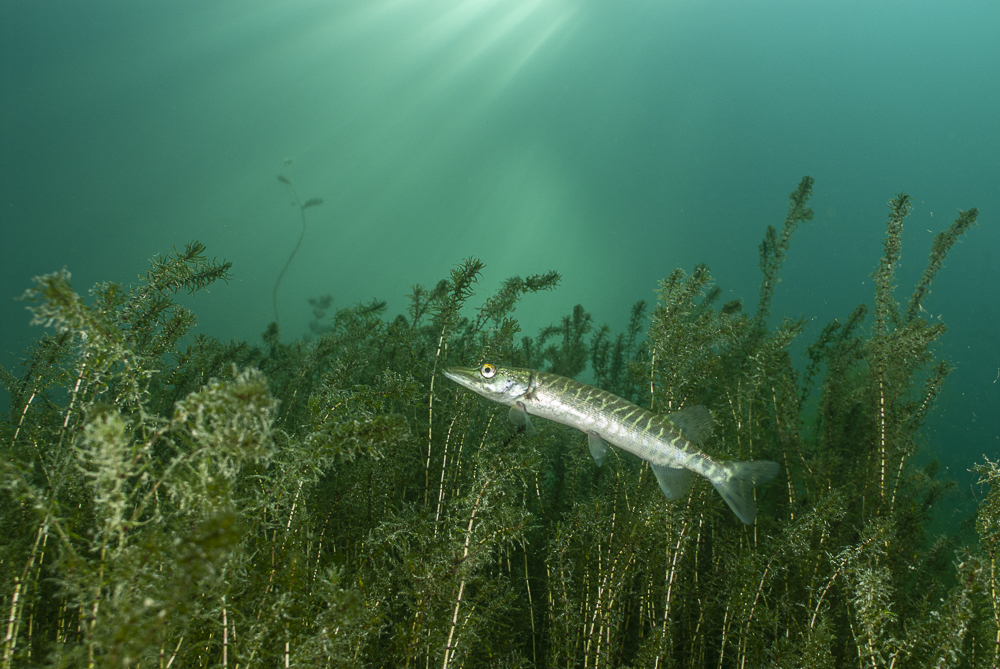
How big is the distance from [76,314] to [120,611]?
3.16 ft

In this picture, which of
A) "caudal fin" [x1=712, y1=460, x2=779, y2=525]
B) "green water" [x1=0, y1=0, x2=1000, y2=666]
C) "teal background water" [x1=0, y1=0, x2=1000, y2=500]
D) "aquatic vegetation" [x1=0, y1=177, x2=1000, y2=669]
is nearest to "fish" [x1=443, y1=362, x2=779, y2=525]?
"caudal fin" [x1=712, y1=460, x2=779, y2=525]

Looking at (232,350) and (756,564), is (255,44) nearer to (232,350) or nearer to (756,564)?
(232,350)

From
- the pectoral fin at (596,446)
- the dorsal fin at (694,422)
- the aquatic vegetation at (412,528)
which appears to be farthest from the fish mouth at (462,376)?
the dorsal fin at (694,422)

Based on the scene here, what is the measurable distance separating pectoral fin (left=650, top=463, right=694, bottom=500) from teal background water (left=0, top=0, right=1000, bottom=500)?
70524mm

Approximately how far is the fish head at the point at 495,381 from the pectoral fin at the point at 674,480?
130 centimetres

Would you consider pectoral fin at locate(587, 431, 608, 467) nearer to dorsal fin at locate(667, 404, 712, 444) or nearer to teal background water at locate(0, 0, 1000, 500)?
dorsal fin at locate(667, 404, 712, 444)

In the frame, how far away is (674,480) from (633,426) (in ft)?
1.75

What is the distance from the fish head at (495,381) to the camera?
3588mm

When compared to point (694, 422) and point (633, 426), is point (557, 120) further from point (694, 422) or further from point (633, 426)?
point (633, 426)

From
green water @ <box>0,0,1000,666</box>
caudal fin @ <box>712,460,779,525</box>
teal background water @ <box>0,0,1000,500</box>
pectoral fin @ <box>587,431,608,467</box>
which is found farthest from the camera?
teal background water @ <box>0,0,1000,500</box>

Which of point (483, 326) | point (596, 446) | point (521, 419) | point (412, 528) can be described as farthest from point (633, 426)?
point (483, 326)

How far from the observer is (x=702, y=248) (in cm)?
10412

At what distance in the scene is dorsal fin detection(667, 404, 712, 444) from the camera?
132 inches

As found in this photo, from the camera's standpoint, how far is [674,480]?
329cm
